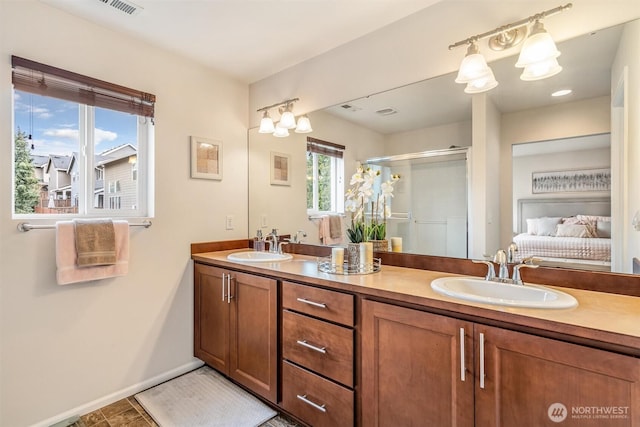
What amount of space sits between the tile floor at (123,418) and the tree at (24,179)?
1.24m

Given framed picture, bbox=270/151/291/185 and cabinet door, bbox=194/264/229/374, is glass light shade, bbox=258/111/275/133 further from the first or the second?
cabinet door, bbox=194/264/229/374

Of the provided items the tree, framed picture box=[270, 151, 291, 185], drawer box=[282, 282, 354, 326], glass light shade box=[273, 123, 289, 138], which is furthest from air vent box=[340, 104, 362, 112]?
the tree

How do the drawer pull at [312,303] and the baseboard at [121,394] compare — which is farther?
the baseboard at [121,394]

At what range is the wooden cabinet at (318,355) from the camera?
1.42m

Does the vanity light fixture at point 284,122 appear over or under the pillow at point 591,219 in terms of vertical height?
over

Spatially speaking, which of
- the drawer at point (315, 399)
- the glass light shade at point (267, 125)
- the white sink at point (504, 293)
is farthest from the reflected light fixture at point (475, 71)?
the drawer at point (315, 399)

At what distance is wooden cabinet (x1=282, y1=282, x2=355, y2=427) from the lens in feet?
4.66

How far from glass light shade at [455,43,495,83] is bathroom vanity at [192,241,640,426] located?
3.23 ft

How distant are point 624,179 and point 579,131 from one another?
0.86 feet

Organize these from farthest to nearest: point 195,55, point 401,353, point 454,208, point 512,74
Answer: point 195,55 < point 454,208 < point 512,74 < point 401,353

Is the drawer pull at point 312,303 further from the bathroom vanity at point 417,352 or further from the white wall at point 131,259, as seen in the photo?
the white wall at point 131,259

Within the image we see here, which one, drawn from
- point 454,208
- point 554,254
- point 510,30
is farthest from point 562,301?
point 510,30

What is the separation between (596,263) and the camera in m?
1.32

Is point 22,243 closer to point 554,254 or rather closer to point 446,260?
point 446,260
